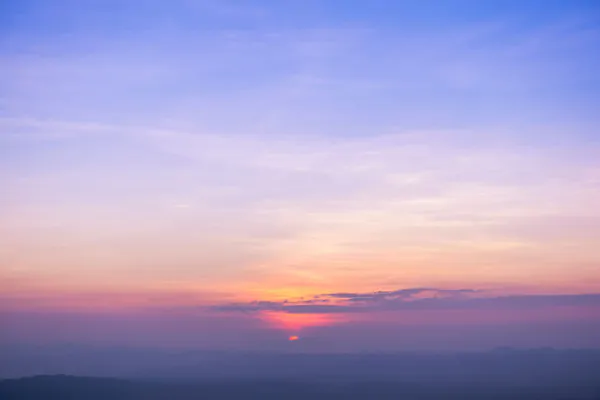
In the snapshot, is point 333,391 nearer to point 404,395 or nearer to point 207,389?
point 404,395

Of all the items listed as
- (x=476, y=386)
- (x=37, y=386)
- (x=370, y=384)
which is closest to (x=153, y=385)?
(x=37, y=386)

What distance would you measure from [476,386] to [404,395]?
1432 centimetres

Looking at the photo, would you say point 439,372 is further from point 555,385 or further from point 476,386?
point 555,385

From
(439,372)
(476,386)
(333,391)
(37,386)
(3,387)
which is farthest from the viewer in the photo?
(439,372)

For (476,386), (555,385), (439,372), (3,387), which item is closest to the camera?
(3,387)

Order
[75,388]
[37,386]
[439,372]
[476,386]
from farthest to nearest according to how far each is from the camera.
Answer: [439,372]
[476,386]
[75,388]
[37,386]

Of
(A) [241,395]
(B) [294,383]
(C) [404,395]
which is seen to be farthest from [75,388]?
(C) [404,395]

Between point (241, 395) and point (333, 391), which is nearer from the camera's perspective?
point (241, 395)

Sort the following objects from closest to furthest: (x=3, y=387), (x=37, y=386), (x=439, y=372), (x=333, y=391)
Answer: (x=3, y=387) → (x=37, y=386) → (x=333, y=391) → (x=439, y=372)

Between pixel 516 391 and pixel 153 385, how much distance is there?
3865cm

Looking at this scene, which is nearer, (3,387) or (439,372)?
(3,387)

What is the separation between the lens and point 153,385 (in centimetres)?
6850

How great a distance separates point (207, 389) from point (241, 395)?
8827mm

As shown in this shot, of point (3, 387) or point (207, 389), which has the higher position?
point (3, 387)
